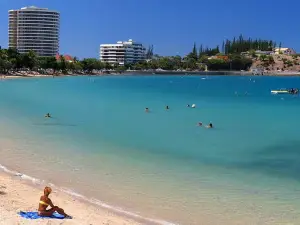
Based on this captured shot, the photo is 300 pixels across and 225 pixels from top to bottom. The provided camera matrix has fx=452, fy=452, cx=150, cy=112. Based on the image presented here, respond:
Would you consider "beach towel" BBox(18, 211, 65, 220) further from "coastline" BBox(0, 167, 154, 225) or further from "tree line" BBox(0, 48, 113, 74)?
"tree line" BBox(0, 48, 113, 74)

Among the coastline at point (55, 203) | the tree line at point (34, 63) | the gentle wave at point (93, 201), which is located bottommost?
the gentle wave at point (93, 201)

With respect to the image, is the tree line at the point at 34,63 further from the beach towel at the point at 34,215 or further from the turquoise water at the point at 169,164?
the beach towel at the point at 34,215

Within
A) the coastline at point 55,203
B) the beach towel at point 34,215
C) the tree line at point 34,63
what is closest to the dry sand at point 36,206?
the coastline at point 55,203

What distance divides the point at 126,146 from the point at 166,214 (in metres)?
11.7

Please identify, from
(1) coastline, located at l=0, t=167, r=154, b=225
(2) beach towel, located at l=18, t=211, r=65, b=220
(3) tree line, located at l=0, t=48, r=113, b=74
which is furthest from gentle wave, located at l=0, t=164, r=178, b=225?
(3) tree line, located at l=0, t=48, r=113, b=74

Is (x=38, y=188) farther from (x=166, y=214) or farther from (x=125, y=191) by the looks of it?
(x=166, y=214)

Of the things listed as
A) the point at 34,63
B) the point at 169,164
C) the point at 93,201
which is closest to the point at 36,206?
the point at 93,201

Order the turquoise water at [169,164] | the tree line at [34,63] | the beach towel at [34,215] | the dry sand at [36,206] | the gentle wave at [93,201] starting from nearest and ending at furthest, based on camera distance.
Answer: the dry sand at [36,206]
the beach towel at [34,215]
the gentle wave at [93,201]
the turquoise water at [169,164]
the tree line at [34,63]

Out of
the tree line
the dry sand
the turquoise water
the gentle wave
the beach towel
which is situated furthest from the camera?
the tree line

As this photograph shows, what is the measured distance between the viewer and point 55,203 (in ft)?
40.5

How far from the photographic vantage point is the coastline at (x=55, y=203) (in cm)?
1047

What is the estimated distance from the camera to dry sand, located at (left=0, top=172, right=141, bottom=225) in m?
10.3

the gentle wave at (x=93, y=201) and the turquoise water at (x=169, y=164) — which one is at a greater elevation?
the gentle wave at (x=93, y=201)

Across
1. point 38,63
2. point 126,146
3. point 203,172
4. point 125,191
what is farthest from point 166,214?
point 38,63
